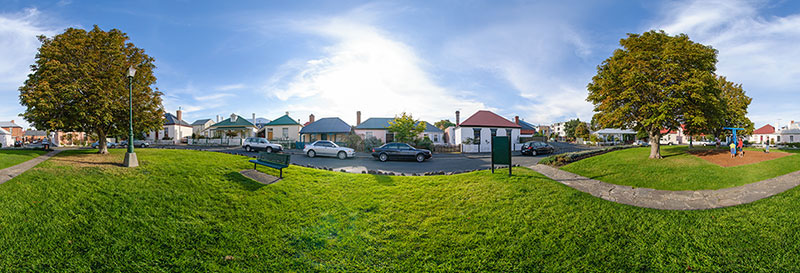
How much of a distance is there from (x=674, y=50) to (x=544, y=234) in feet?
34.8

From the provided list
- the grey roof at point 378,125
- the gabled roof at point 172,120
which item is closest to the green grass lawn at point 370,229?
the grey roof at point 378,125

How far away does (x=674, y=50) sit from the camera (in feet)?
34.5

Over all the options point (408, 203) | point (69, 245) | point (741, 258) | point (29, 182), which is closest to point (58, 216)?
point (69, 245)

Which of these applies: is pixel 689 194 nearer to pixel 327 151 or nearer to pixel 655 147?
pixel 655 147

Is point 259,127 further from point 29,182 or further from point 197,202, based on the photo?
point 197,202

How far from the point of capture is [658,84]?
10.6 m

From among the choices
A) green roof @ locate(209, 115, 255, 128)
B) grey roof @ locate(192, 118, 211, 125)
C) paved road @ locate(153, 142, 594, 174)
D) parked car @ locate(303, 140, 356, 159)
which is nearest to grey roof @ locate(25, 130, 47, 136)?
grey roof @ locate(192, 118, 211, 125)

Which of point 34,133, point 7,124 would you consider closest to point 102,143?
point 34,133

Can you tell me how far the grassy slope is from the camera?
24.9 feet

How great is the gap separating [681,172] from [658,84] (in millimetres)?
3699

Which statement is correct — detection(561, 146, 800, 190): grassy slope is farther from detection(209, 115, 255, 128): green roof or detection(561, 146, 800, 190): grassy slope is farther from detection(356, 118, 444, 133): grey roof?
detection(209, 115, 255, 128): green roof

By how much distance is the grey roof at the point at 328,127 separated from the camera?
3456cm

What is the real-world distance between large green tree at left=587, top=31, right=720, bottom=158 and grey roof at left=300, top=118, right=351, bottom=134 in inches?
1045

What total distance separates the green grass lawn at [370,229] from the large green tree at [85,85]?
6350 mm
